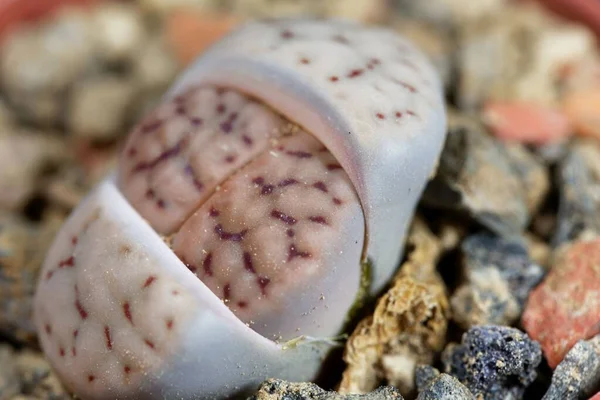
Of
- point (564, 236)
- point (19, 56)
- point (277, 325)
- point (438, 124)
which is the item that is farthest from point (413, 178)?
point (19, 56)

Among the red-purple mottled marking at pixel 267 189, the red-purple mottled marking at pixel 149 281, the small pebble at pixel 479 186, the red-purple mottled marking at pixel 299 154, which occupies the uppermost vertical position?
the red-purple mottled marking at pixel 299 154

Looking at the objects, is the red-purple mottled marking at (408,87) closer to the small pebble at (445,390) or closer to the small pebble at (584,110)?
the small pebble at (445,390)

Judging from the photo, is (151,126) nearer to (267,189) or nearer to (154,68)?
(267,189)

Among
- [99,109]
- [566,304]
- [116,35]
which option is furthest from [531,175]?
[116,35]

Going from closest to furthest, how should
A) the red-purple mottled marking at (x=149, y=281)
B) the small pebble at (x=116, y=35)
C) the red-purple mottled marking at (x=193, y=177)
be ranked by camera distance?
the red-purple mottled marking at (x=149, y=281)
the red-purple mottled marking at (x=193, y=177)
the small pebble at (x=116, y=35)

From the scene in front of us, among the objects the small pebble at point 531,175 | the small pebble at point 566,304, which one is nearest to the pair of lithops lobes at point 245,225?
the small pebble at point 566,304
